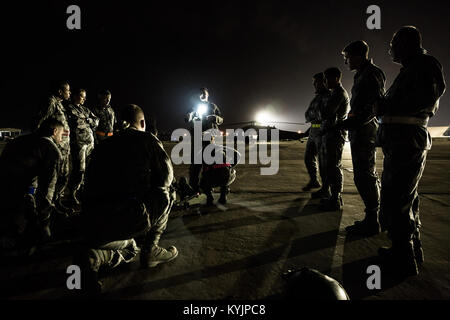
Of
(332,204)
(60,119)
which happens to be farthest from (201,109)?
(332,204)

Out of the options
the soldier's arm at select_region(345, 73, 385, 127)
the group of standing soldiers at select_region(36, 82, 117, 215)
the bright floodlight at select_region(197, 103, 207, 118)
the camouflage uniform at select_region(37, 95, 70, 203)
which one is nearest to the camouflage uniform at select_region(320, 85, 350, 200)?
the soldier's arm at select_region(345, 73, 385, 127)

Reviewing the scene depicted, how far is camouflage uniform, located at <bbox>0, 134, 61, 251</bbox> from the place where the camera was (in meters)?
2.21

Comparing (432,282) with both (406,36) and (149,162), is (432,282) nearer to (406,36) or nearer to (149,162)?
(406,36)

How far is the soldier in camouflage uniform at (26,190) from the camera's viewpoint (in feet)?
7.25

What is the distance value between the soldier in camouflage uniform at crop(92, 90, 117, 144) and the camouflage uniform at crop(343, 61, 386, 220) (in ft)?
15.2

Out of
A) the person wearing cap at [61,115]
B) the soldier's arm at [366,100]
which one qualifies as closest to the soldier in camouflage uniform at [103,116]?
the person wearing cap at [61,115]

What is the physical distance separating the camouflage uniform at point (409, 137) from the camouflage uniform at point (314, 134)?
1.92 metres

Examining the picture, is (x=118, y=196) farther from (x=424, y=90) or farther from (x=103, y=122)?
(x=103, y=122)

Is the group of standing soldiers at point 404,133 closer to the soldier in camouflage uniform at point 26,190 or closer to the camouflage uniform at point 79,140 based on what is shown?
the soldier in camouflage uniform at point 26,190

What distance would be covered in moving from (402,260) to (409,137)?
1031 mm

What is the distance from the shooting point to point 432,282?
1740 mm

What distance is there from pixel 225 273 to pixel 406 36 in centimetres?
260
